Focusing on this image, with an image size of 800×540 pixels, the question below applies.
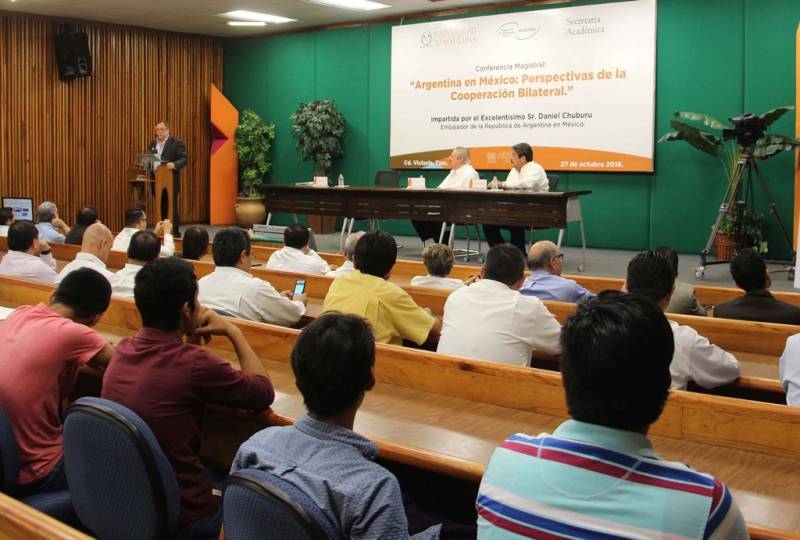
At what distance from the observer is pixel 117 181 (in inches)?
493

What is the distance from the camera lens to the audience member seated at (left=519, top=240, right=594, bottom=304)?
411 centimetres

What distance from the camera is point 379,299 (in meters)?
3.29

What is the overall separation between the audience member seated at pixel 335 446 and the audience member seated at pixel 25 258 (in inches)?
140

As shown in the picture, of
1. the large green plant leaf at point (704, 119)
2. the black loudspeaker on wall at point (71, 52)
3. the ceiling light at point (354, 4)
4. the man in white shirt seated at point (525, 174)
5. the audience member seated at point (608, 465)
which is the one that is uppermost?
the ceiling light at point (354, 4)

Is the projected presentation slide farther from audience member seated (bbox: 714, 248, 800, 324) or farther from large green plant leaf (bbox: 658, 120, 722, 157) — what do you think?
audience member seated (bbox: 714, 248, 800, 324)

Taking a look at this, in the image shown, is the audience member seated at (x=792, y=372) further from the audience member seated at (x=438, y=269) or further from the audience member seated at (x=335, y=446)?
the audience member seated at (x=438, y=269)

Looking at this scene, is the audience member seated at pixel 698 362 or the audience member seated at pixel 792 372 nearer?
the audience member seated at pixel 792 372

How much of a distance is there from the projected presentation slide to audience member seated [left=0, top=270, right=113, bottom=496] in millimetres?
8319

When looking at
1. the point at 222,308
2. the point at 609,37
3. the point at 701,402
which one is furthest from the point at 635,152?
the point at 701,402

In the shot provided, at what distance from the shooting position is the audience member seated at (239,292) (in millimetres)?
3709

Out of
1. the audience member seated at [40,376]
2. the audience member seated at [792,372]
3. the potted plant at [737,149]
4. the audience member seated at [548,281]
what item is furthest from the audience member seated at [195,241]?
the potted plant at [737,149]

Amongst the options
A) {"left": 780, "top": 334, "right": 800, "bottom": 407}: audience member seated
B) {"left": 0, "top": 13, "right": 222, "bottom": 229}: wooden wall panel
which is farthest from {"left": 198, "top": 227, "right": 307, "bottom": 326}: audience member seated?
{"left": 0, "top": 13, "right": 222, "bottom": 229}: wooden wall panel

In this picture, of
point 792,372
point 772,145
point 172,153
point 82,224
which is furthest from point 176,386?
point 172,153

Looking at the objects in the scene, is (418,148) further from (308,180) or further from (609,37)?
(609,37)
